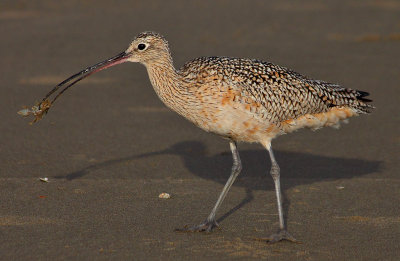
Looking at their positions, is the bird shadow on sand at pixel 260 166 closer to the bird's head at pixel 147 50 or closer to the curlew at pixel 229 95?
the curlew at pixel 229 95

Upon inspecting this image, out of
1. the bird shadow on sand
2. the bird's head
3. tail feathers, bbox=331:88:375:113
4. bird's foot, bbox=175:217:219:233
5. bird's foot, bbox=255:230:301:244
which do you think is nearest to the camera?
bird's foot, bbox=255:230:301:244

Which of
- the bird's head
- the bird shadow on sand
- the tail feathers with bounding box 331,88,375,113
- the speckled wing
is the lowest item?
the bird shadow on sand

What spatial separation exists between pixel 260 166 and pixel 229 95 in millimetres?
2719

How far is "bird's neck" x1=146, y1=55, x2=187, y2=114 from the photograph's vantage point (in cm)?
714

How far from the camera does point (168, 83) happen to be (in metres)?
7.20

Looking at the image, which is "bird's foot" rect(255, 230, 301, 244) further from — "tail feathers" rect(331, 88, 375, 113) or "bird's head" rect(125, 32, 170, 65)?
Result: "bird's head" rect(125, 32, 170, 65)

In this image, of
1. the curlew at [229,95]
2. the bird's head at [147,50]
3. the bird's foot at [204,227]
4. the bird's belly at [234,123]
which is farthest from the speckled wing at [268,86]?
the bird's foot at [204,227]

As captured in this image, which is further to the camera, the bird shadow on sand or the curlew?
the bird shadow on sand

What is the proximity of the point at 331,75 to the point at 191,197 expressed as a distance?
7.02 metres

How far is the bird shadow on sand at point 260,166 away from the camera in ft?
29.2

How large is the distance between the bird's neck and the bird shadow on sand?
5.58 ft

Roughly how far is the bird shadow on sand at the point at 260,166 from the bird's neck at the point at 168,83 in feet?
5.58

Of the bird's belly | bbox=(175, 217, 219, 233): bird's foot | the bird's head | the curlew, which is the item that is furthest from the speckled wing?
bbox=(175, 217, 219, 233): bird's foot

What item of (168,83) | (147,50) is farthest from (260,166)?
(147,50)
